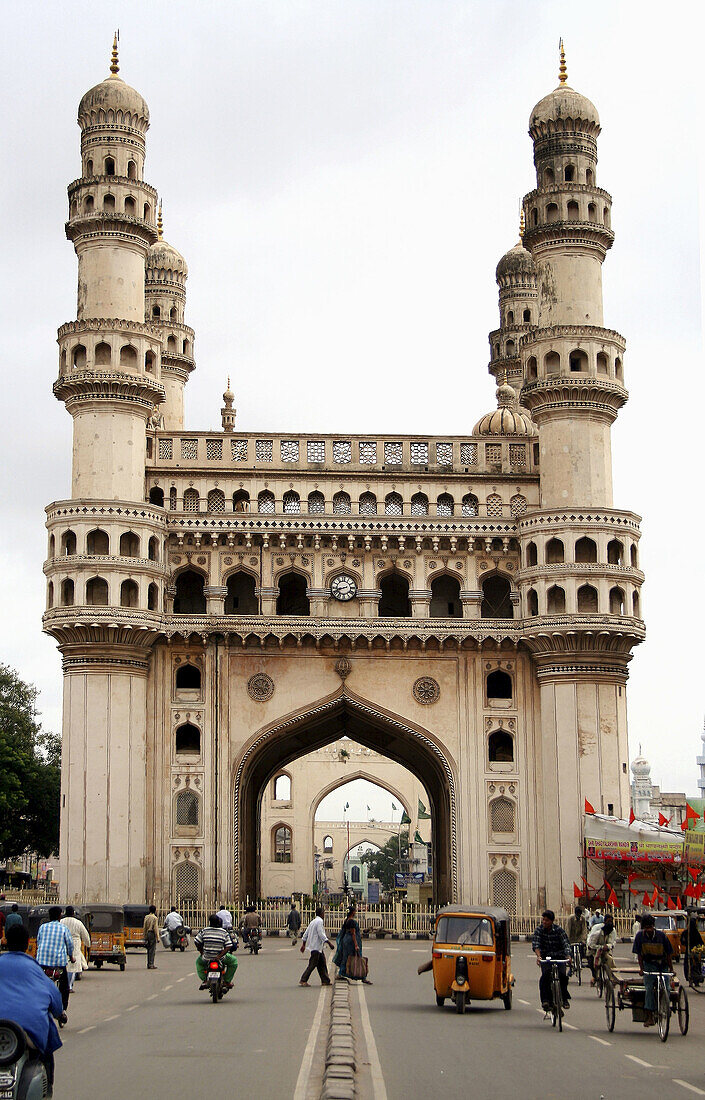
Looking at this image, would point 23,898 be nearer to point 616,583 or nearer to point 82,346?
point 82,346

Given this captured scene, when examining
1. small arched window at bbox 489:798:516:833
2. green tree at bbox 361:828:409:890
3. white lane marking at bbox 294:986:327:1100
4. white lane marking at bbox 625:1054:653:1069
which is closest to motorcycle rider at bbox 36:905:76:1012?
white lane marking at bbox 294:986:327:1100

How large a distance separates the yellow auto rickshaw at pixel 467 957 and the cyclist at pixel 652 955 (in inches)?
129

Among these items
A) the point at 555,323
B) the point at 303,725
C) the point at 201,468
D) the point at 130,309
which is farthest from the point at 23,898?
the point at 555,323

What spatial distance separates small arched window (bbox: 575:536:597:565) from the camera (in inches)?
1698

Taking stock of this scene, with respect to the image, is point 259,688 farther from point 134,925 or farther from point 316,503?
point 134,925

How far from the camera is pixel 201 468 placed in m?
44.8

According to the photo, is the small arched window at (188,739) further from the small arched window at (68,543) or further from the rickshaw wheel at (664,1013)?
the rickshaw wheel at (664,1013)

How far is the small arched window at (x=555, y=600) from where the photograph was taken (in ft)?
141

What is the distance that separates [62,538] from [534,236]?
17.0 m

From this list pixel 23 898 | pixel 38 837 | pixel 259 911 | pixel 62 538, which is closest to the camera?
pixel 62 538

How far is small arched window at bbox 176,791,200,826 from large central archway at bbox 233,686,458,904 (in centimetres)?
115

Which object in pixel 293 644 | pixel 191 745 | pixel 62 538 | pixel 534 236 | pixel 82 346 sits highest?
pixel 534 236

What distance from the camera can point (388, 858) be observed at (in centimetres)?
12381

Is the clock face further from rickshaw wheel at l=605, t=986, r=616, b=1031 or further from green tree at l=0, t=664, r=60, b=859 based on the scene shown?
rickshaw wheel at l=605, t=986, r=616, b=1031
